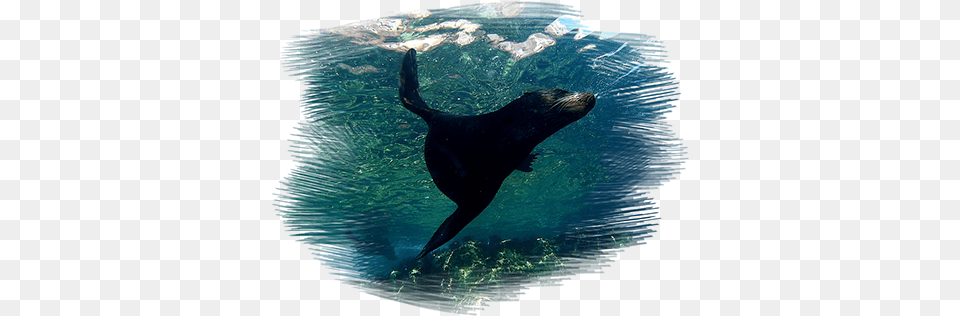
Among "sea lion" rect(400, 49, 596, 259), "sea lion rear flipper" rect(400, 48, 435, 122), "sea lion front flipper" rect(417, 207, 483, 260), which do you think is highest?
"sea lion rear flipper" rect(400, 48, 435, 122)

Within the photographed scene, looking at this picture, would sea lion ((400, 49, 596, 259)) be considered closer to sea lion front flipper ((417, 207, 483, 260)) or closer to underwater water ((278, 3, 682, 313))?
sea lion front flipper ((417, 207, 483, 260))

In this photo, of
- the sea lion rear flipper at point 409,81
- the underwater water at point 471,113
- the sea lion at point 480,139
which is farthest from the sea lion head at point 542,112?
the underwater water at point 471,113

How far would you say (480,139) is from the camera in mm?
3959

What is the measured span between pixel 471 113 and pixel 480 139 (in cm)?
215

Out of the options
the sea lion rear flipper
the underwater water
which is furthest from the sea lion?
the underwater water

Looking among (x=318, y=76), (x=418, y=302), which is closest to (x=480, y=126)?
(x=318, y=76)

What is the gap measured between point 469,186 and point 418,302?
2.92 m

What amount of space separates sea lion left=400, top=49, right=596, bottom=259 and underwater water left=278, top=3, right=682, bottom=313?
933 mm

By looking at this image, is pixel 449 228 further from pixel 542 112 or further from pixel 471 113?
pixel 471 113

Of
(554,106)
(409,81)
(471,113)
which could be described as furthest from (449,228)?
(471,113)

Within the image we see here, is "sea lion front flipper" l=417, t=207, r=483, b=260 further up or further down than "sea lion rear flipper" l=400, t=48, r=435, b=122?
further down

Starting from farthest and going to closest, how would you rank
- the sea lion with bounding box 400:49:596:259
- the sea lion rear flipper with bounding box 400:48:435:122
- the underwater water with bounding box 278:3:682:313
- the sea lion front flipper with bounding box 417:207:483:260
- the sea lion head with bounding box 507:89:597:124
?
the underwater water with bounding box 278:3:682:313 < the sea lion rear flipper with bounding box 400:48:435:122 < the sea lion front flipper with bounding box 417:207:483:260 < the sea lion with bounding box 400:49:596:259 < the sea lion head with bounding box 507:89:597:124

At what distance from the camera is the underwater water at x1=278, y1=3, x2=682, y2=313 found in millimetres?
4852

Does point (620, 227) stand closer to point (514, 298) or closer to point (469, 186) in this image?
point (514, 298)
